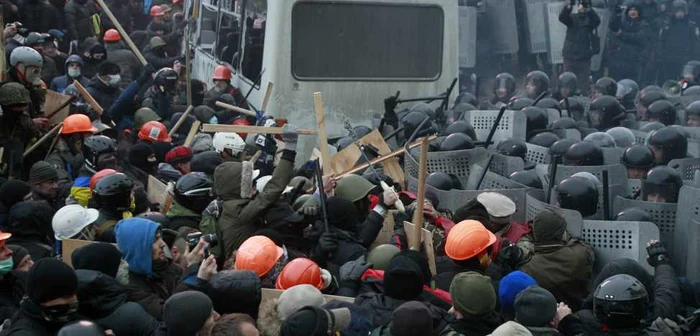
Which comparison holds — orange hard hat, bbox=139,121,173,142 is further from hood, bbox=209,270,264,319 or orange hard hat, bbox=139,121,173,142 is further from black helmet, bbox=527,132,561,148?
hood, bbox=209,270,264,319

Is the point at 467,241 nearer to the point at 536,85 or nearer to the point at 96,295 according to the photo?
the point at 96,295

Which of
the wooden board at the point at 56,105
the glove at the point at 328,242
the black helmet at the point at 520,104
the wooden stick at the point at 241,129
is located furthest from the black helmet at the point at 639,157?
the wooden board at the point at 56,105

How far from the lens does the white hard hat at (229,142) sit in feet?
29.7

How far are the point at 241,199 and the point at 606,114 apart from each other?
644 cm

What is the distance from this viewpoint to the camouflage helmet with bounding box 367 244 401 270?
248 inches

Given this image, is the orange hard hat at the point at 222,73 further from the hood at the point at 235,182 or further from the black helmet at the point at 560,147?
the hood at the point at 235,182

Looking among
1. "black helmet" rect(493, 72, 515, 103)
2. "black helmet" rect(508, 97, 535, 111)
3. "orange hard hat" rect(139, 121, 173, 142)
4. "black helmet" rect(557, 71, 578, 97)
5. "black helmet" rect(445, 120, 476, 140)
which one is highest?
"orange hard hat" rect(139, 121, 173, 142)

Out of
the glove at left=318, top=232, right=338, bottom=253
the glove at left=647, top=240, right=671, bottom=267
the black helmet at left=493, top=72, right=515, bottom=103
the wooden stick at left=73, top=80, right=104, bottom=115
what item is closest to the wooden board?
the wooden stick at left=73, top=80, right=104, bottom=115

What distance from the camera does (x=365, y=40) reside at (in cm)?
1088

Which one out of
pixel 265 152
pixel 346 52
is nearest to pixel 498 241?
pixel 265 152

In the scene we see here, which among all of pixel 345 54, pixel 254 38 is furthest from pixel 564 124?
pixel 254 38

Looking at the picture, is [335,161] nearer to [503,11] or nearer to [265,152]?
[265,152]

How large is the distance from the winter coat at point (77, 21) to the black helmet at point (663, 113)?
8405 mm

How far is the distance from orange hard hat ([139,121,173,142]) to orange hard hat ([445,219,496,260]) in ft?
13.5
